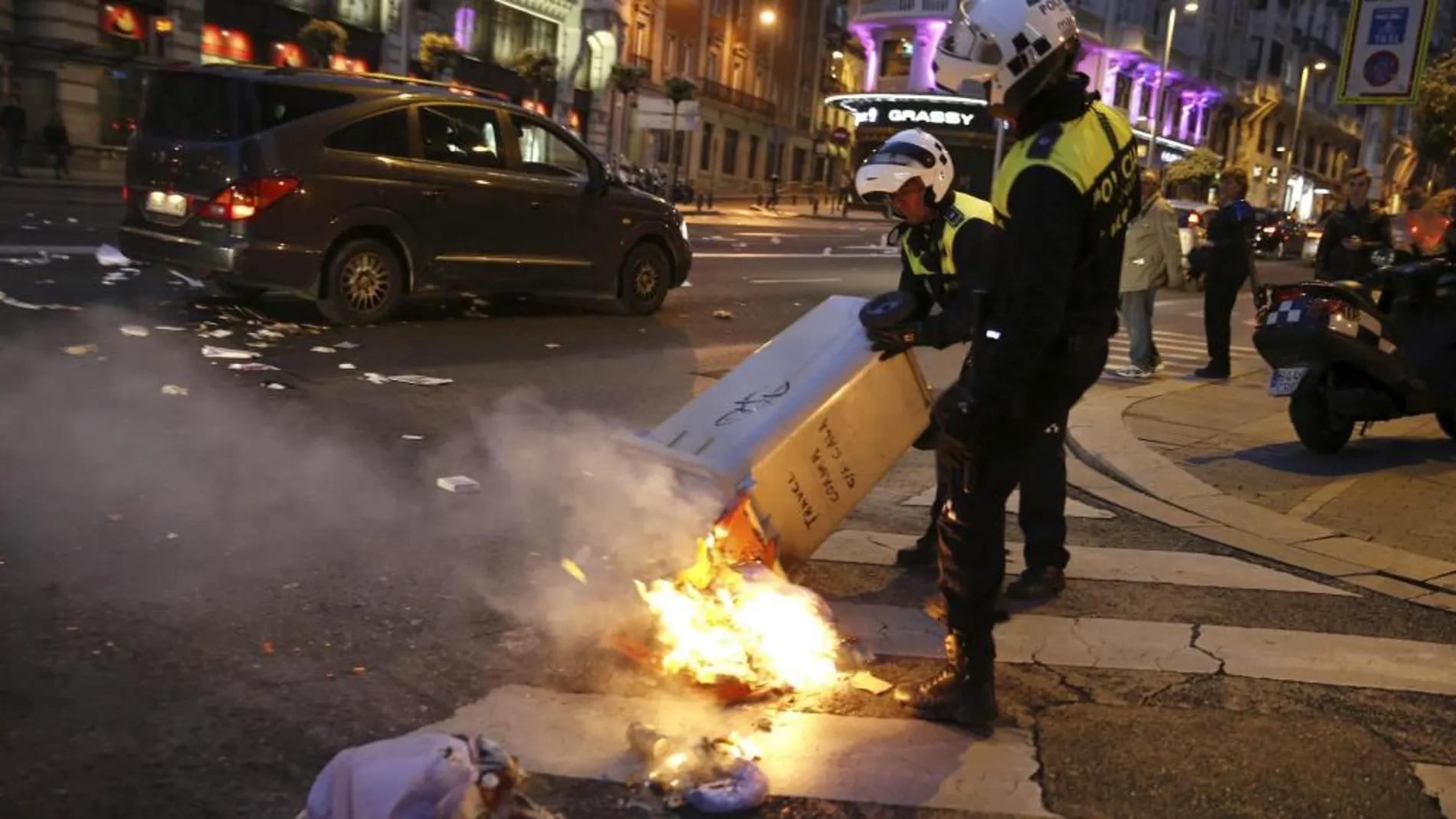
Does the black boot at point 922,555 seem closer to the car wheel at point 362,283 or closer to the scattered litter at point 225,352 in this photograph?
the scattered litter at point 225,352

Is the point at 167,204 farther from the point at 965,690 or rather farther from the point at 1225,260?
the point at 1225,260

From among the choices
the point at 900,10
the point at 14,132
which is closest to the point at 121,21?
the point at 14,132

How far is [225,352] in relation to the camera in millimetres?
8062

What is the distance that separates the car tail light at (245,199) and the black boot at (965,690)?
23.2 feet

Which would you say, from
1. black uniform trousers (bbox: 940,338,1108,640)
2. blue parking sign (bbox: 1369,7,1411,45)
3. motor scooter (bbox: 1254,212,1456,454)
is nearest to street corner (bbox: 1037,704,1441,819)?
black uniform trousers (bbox: 940,338,1108,640)

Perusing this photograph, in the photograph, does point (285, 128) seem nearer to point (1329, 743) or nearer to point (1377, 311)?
point (1377, 311)

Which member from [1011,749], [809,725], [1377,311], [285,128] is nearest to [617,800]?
[809,725]

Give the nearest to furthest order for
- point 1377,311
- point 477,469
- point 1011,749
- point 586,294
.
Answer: point 1011,749 → point 477,469 → point 1377,311 → point 586,294

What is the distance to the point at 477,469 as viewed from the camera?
5.81m

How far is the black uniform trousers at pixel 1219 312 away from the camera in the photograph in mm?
10492

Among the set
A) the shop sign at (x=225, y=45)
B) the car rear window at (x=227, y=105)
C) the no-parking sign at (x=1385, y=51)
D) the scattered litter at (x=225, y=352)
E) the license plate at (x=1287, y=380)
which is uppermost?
the shop sign at (x=225, y=45)

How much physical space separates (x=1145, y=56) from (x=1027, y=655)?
60.9 meters

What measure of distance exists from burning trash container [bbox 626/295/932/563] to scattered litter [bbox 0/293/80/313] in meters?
6.48

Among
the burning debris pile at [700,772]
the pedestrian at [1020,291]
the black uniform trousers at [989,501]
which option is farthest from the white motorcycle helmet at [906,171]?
the burning debris pile at [700,772]
